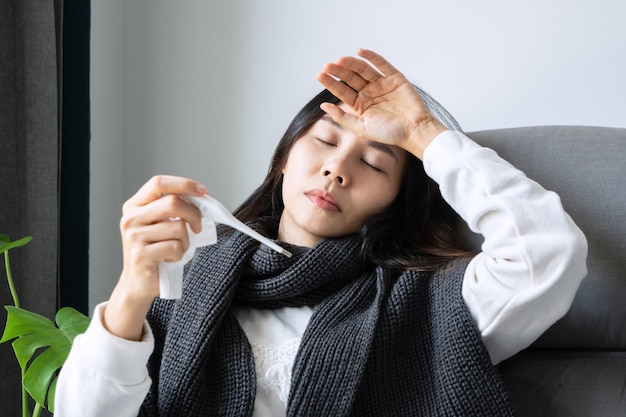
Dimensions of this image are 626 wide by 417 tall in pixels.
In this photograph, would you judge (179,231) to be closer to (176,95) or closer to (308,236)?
(308,236)

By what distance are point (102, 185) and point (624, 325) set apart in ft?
4.18

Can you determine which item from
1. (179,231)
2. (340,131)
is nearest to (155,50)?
(340,131)

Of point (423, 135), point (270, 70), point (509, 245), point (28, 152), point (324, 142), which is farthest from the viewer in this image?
point (270, 70)

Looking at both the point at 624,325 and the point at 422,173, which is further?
the point at 422,173

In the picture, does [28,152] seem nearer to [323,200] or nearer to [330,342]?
[323,200]

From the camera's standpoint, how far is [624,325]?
118 centimetres

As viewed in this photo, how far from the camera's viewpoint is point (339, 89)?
1228 millimetres

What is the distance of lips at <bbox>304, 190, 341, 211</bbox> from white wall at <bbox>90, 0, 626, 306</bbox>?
1.59 feet

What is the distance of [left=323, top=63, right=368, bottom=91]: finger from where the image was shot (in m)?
1.20

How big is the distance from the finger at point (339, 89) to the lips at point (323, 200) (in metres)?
0.15

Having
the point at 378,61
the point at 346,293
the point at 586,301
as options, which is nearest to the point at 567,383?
the point at 586,301

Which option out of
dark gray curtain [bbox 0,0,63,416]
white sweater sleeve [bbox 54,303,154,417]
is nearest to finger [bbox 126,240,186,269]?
white sweater sleeve [bbox 54,303,154,417]

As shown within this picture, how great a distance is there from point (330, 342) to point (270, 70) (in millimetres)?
840

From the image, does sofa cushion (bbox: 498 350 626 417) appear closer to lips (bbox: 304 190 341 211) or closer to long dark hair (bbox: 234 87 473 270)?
long dark hair (bbox: 234 87 473 270)
